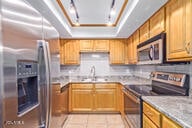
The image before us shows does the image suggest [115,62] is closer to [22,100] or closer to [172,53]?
[172,53]

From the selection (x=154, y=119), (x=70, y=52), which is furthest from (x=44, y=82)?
(x=70, y=52)

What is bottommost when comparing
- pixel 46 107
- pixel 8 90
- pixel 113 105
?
pixel 113 105

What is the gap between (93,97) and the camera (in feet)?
17.8

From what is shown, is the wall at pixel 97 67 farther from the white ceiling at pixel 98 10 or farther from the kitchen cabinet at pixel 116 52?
the white ceiling at pixel 98 10

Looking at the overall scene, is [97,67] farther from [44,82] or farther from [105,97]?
[44,82]

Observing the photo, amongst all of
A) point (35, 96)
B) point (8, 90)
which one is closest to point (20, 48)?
point (8, 90)

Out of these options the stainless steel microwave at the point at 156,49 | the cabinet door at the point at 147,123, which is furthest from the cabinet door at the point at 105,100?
the cabinet door at the point at 147,123

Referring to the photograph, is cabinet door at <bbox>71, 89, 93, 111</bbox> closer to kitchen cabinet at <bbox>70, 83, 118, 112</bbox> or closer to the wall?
kitchen cabinet at <bbox>70, 83, 118, 112</bbox>

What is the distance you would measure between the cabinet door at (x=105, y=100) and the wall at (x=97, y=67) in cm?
86

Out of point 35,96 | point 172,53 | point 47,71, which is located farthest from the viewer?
point 172,53

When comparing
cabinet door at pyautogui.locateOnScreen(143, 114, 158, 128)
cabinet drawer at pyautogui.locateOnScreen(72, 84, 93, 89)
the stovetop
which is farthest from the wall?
cabinet door at pyautogui.locateOnScreen(143, 114, 158, 128)

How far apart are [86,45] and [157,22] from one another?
10.1ft

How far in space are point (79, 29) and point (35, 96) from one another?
168 inches

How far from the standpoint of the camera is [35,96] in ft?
4.89
